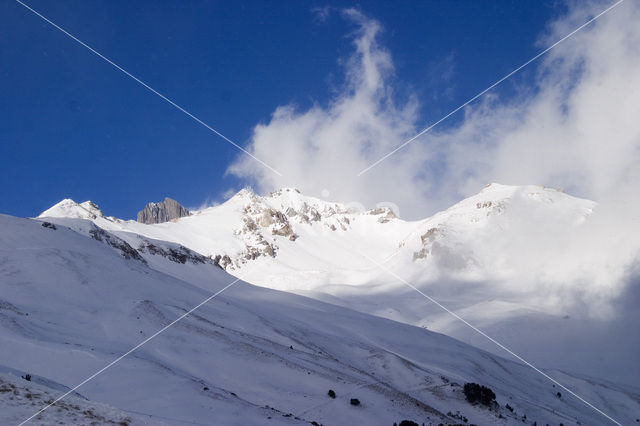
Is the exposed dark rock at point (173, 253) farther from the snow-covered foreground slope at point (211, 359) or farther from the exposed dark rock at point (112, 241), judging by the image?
the snow-covered foreground slope at point (211, 359)

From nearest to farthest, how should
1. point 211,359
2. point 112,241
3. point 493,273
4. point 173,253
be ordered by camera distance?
point 211,359 → point 112,241 → point 173,253 → point 493,273

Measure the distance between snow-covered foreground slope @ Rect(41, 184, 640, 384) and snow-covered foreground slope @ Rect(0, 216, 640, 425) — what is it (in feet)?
82.8

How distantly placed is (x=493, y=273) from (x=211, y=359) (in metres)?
136

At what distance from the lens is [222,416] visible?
15.7 meters

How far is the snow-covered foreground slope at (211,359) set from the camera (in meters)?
17.4

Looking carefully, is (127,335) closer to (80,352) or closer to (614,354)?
(80,352)

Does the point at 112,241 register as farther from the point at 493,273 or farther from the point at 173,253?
the point at 493,273

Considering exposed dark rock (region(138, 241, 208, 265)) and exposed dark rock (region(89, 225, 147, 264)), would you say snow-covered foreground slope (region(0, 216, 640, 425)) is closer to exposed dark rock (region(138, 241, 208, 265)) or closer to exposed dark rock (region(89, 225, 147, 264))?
exposed dark rock (region(89, 225, 147, 264))

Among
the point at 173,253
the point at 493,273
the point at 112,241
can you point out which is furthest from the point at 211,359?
the point at 493,273

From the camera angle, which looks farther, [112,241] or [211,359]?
[112,241]

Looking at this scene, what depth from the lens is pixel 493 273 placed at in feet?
468

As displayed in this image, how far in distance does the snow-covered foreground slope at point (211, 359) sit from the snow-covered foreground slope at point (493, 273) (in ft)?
82.8

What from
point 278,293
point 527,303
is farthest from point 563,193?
point 278,293

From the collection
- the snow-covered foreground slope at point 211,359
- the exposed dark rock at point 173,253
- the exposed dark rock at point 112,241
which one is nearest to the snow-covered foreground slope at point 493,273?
the exposed dark rock at point 173,253
